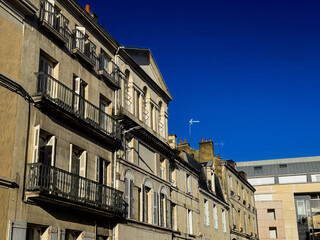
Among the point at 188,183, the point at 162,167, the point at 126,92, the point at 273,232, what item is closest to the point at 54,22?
the point at 126,92

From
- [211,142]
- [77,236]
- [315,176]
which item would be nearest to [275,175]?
[315,176]

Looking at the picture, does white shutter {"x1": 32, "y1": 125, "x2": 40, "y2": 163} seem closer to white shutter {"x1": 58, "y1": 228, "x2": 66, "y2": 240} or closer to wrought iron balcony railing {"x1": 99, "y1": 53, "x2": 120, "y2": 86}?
white shutter {"x1": 58, "y1": 228, "x2": 66, "y2": 240}

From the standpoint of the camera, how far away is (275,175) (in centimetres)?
7212

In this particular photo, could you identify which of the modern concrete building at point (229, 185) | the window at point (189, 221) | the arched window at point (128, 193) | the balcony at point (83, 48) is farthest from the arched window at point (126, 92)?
the modern concrete building at point (229, 185)

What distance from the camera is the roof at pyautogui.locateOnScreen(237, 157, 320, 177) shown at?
71.1 metres

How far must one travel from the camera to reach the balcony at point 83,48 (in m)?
18.0

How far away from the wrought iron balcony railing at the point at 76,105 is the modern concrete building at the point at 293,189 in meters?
49.2

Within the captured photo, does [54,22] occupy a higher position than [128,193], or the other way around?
[54,22]

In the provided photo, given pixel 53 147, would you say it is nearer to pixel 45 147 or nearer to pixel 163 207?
pixel 45 147

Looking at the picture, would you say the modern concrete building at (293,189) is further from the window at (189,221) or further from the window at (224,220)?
the window at (189,221)

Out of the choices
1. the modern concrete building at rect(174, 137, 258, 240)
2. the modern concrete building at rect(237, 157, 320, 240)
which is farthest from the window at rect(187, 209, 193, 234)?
the modern concrete building at rect(237, 157, 320, 240)

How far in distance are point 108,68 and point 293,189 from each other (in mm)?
55401

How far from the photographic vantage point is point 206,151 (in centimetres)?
4150

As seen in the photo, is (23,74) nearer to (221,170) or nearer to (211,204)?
(211,204)
